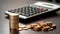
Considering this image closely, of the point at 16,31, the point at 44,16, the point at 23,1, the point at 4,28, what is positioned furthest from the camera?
the point at 23,1

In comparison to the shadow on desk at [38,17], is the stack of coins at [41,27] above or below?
below

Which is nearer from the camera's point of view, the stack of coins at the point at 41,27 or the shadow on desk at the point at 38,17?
the stack of coins at the point at 41,27

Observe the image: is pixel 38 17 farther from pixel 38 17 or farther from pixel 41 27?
pixel 41 27

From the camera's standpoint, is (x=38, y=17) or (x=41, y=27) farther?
(x=38, y=17)

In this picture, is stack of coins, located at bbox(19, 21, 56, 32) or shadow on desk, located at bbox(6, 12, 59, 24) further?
shadow on desk, located at bbox(6, 12, 59, 24)

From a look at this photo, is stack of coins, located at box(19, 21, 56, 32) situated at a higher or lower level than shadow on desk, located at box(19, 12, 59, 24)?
lower

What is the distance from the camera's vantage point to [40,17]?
1.10 meters

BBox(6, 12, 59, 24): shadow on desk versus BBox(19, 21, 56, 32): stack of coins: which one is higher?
BBox(6, 12, 59, 24): shadow on desk

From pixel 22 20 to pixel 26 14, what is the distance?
0.14ft

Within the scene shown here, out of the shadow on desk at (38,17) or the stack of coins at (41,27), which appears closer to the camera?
the stack of coins at (41,27)

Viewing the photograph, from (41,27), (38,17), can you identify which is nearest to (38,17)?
(38,17)

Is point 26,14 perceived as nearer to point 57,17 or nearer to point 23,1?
point 57,17

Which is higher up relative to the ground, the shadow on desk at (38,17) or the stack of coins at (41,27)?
the shadow on desk at (38,17)

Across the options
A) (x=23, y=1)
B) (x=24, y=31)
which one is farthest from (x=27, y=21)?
(x=23, y=1)
